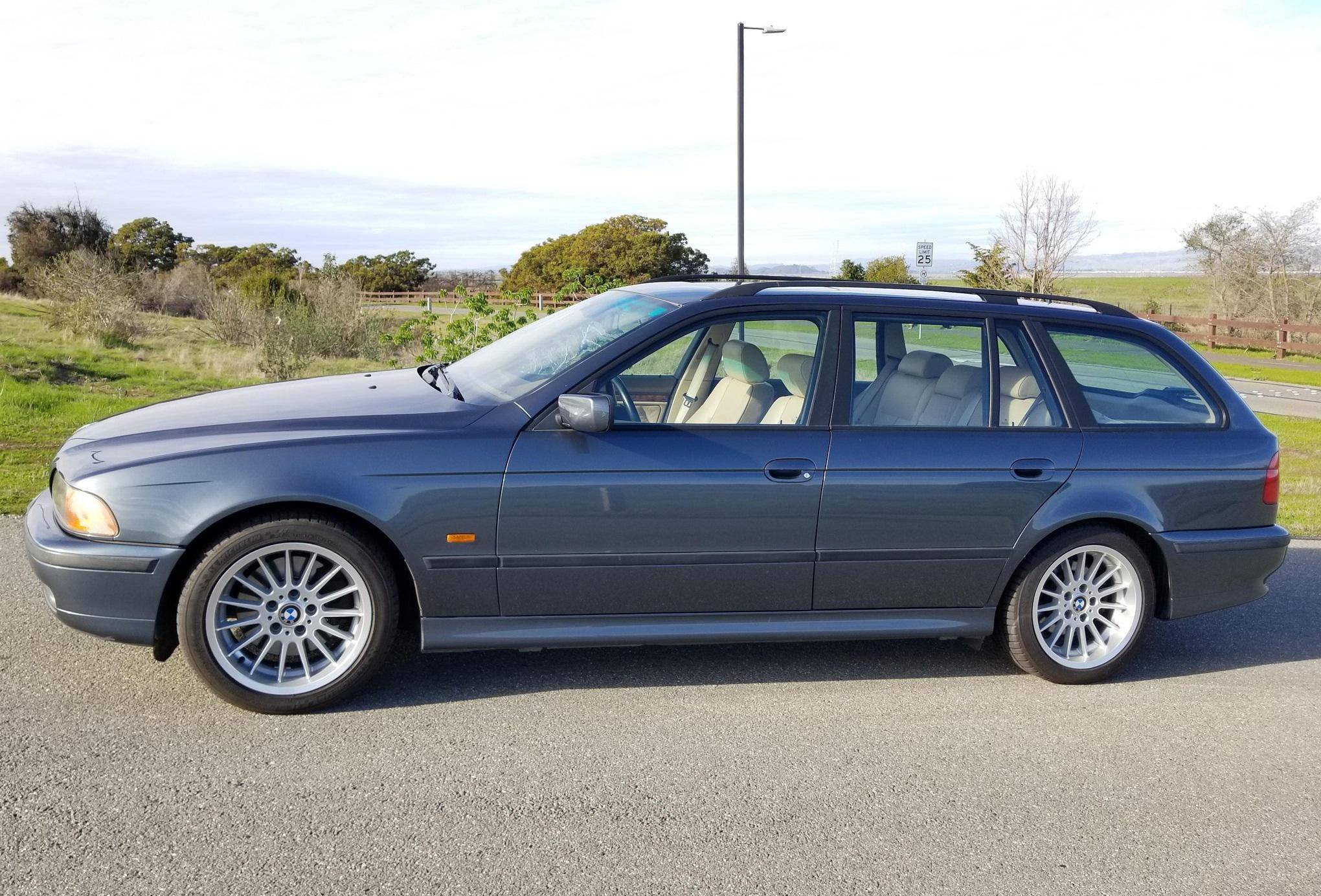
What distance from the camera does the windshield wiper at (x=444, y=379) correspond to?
458 centimetres

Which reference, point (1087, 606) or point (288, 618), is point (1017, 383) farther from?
point (288, 618)

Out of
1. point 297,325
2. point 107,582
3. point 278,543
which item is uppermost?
point 297,325

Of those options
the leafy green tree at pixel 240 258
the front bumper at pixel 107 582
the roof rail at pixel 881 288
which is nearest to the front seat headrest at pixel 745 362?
the roof rail at pixel 881 288

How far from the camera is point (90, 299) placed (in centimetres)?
2011

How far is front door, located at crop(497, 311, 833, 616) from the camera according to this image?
412 centimetres

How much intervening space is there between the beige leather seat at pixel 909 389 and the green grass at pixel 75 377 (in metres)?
5.64

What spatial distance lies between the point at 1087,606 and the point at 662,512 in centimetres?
196

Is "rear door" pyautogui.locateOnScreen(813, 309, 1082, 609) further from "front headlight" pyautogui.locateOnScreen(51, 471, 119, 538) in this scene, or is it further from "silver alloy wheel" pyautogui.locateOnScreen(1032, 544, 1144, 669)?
"front headlight" pyautogui.locateOnScreen(51, 471, 119, 538)

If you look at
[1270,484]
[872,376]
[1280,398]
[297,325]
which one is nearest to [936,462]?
[872,376]

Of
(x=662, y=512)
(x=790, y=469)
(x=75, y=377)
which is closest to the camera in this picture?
(x=662, y=512)

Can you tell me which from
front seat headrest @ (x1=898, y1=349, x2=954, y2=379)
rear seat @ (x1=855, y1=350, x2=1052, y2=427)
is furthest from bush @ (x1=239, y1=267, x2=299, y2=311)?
rear seat @ (x1=855, y1=350, x2=1052, y2=427)

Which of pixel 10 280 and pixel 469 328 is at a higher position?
pixel 10 280

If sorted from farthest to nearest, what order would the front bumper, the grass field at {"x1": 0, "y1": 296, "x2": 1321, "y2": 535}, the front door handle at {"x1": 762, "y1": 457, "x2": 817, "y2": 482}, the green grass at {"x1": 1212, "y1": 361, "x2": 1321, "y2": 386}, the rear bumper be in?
the green grass at {"x1": 1212, "y1": 361, "x2": 1321, "y2": 386}
the grass field at {"x1": 0, "y1": 296, "x2": 1321, "y2": 535}
the rear bumper
the front door handle at {"x1": 762, "y1": 457, "x2": 817, "y2": 482}
the front bumper

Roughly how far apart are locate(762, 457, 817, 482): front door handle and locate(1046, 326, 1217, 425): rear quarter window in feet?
4.42
